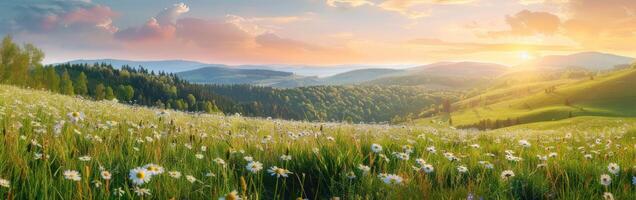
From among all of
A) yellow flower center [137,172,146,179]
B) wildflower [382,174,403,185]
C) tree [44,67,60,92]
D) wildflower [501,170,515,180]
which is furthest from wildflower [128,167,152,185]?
tree [44,67,60,92]

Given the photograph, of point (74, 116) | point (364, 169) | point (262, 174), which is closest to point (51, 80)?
point (74, 116)

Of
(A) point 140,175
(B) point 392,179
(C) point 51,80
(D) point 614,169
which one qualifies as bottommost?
(C) point 51,80

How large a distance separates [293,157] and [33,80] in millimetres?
130384

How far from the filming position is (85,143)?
223 inches

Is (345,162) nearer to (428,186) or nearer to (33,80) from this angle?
(428,186)

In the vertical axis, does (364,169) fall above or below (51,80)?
above

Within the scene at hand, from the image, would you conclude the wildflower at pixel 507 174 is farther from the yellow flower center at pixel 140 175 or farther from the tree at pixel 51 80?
the tree at pixel 51 80

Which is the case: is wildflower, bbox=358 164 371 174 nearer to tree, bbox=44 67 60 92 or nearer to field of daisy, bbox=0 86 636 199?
field of daisy, bbox=0 86 636 199

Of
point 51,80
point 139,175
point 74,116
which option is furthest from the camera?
point 51,80

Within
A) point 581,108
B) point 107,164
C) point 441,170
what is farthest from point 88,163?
point 581,108

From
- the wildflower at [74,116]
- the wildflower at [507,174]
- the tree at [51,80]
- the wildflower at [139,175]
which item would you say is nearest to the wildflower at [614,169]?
the wildflower at [507,174]

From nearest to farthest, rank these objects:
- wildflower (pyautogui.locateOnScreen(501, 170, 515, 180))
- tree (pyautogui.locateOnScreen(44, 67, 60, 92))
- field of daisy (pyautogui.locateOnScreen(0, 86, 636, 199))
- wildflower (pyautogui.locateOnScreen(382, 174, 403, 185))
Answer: field of daisy (pyautogui.locateOnScreen(0, 86, 636, 199)), wildflower (pyautogui.locateOnScreen(382, 174, 403, 185)), wildflower (pyautogui.locateOnScreen(501, 170, 515, 180)), tree (pyautogui.locateOnScreen(44, 67, 60, 92))

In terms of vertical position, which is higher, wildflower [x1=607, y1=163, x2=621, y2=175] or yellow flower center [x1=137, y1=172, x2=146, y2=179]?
yellow flower center [x1=137, y1=172, x2=146, y2=179]

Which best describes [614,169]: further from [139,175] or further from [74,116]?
[74,116]
